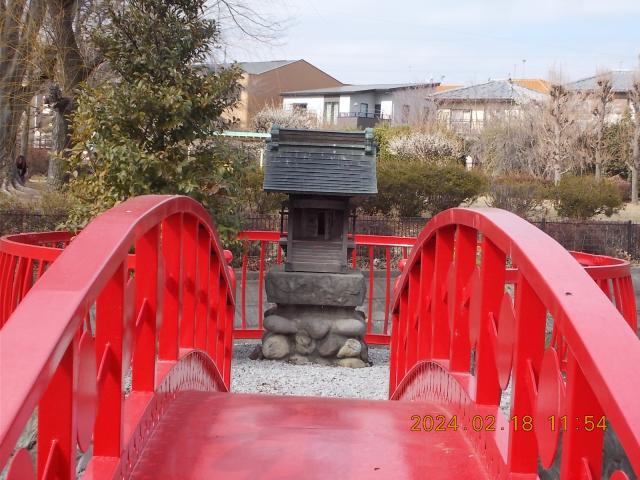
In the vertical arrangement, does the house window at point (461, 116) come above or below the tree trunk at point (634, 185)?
above

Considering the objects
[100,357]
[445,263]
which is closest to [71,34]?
[445,263]

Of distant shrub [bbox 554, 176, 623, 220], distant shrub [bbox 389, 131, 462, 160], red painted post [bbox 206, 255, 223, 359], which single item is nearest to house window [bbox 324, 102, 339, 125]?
distant shrub [bbox 389, 131, 462, 160]

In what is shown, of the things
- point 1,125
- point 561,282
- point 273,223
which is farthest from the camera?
point 1,125

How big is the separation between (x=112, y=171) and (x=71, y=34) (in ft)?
21.9

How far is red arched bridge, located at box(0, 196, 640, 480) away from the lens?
4.01 feet

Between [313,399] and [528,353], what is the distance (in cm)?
162

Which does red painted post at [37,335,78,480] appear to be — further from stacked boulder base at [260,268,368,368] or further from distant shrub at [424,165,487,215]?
distant shrub at [424,165,487,215]

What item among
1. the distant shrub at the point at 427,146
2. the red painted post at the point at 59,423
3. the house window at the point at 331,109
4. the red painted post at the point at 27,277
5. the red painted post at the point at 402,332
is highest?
the house window at the point at 331,109

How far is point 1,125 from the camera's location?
14.2 m

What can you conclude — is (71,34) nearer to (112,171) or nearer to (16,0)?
(16,0)

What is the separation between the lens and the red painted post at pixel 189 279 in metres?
3.32

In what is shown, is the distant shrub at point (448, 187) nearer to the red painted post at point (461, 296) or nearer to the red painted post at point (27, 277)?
the red painted post at point (27, 277)

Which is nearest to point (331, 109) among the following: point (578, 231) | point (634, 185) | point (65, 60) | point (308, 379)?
point (634, 185)

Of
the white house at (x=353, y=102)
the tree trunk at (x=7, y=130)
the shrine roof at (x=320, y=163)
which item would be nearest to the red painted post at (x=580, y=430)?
the shrine roof at (x=320, y=163)
